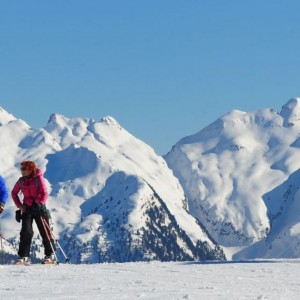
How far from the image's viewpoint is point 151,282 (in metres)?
16.7

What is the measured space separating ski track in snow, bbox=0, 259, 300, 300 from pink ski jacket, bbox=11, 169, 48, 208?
6.47 feet

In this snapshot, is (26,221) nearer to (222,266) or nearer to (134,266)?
(134,266)

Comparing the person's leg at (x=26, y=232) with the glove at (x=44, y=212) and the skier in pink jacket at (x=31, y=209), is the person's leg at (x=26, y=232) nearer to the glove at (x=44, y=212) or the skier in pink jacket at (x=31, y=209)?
the skier in pink jacket at (x=31, y=209)

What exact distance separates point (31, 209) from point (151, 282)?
21.8 feet

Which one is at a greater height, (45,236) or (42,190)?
(42,190)

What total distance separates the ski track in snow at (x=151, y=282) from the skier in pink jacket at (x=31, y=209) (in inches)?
64.1

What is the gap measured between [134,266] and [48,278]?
4.37 meters

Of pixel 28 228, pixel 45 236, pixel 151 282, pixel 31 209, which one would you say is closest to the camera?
pixel 151 282

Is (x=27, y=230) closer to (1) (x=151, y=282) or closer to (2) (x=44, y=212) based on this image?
(2) (x=44, y=212)

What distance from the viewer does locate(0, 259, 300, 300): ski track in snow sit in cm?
1449

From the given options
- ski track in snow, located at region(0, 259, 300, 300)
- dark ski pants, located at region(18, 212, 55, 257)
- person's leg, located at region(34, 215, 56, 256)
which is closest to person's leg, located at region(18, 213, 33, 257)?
dark ski pants, located at region(18, 212, 55, 257)

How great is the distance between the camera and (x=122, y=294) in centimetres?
1451

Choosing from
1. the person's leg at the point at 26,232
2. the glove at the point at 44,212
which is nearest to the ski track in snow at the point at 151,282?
the person's leg at the point at 26,232

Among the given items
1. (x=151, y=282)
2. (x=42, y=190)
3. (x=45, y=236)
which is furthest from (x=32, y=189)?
(x=151, y=282)
